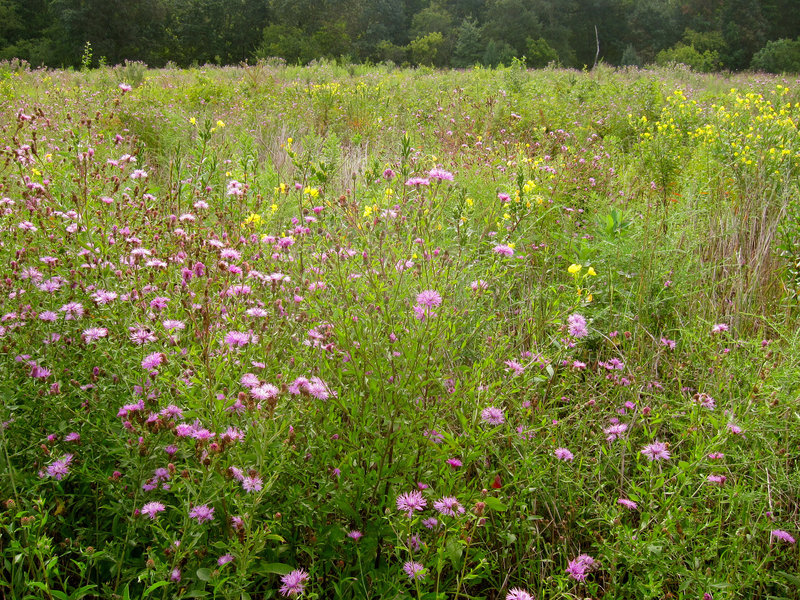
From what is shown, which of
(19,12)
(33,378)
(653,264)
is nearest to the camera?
(33,378)

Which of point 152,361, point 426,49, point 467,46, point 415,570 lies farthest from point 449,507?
point 467,46

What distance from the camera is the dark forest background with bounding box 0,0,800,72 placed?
3092cm

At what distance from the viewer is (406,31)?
43.6m

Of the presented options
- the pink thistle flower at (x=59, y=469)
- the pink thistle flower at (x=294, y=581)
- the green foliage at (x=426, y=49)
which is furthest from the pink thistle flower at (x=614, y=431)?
the green foliage at (x=426, y=49)

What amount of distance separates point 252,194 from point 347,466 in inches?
81.3

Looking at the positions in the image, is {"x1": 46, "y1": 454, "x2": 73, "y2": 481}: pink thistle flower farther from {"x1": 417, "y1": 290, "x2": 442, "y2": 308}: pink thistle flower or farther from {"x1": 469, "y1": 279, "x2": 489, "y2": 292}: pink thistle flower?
{"x1": 469, "y1": 279, "x2": 489, "y2": 292}: pink thistle flower

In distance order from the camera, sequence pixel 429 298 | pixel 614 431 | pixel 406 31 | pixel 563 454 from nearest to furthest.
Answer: pixel 429 298, pixel 563 454, pixel 614 431, pixel 406 31

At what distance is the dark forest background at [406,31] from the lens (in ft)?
101

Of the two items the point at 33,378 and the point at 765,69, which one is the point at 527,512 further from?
the point at 765,69

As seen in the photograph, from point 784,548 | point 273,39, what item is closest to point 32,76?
point 784,548

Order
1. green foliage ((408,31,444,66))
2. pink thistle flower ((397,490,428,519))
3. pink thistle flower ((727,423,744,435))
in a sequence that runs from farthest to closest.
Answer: green foliage ((408,31,444,66)) → pink thistle flower ((727,423,744,435)) → pink thistle flower ((397,490,428,519))

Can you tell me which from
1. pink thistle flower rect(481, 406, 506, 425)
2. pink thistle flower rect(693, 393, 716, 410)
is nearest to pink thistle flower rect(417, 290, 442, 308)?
pink thistle flower rect(481, 406, 506, 425)

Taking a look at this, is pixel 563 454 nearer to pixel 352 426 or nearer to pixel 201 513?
pixel 352 426

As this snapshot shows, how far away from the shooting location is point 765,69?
33.1 m
